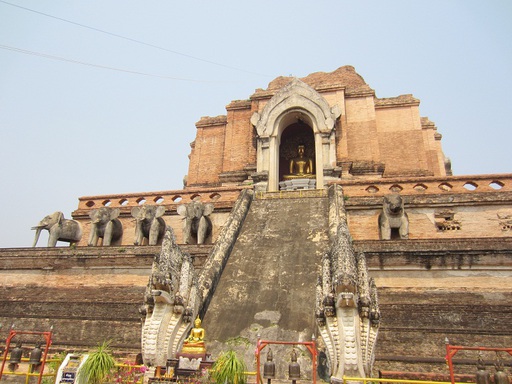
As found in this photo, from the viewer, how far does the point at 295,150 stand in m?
22.2

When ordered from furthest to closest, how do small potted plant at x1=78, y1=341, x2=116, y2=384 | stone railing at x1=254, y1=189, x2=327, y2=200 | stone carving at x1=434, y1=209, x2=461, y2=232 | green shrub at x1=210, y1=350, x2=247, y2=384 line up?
stone railing at x1=254, y1=189, x2=327, y2=200 → stone carving at x1=434, y1=209, x2=461, y2=232 → small potted plant at x1=78, y1=341, x2=116, y2=384 → green shrub at x1=210, y1=350, x2=247, y2=384

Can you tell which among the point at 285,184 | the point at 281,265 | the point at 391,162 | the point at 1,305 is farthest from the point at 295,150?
the point at 1,305

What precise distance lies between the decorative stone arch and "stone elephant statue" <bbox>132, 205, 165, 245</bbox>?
4.93 meters

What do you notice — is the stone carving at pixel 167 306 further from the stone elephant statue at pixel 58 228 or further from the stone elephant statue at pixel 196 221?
the stone elephant statue at pixel 58 228

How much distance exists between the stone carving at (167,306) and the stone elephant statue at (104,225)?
758cm

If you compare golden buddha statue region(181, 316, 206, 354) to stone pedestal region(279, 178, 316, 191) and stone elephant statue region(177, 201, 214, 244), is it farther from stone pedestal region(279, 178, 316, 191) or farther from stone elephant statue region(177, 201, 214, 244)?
stone pedestal region(279, 178, 316, 191)

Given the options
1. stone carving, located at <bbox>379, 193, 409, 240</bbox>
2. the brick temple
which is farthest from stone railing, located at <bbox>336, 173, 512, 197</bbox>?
stone carving, located at <bbox>379, 193, 409, 240</bbox>

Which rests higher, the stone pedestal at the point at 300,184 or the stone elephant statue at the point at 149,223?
the stone pedestal at the point at 300,184

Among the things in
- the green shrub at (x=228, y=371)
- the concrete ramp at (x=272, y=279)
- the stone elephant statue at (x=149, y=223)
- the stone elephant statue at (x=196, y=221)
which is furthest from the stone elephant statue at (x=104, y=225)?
the green shrub at (x=228, y=371)

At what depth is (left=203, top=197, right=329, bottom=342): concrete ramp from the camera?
7770 millimetres

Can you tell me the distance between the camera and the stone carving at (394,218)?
12.5 m

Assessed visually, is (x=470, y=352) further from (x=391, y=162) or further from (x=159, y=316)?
(x=391, y=162)

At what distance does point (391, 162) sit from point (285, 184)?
484 cm

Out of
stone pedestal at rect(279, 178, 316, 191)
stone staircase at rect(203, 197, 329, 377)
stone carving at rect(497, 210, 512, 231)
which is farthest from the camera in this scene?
stone pedestal at rect(279, 178, 316, 191)
